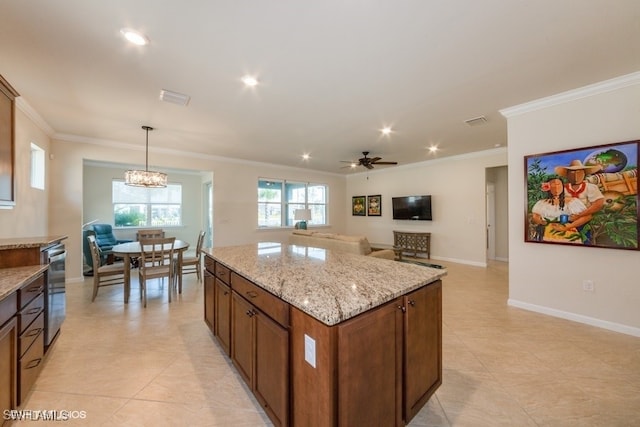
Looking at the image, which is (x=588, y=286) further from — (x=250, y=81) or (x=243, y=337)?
(x=250, y=81)

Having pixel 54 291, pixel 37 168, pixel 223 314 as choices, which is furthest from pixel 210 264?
pixel 37 168

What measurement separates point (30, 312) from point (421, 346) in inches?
103

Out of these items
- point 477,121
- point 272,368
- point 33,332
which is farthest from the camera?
point 477,121

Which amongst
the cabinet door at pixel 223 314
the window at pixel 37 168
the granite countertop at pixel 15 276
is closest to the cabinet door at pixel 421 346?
the cabinet door at pixel 223 314

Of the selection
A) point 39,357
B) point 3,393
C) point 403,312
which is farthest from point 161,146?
point 403,312

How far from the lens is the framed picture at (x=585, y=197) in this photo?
2.58 meters

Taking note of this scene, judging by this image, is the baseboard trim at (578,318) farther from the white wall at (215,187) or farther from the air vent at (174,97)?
the white wall at (215,187)

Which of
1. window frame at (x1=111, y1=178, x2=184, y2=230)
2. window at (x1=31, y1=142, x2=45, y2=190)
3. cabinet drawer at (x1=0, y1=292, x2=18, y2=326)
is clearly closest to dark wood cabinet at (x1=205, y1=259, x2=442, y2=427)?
cabinet drawer at (x1=0, y1=292, x2=18, y2=326)

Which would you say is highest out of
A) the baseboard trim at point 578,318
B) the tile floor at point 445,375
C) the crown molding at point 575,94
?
the crown molding at point 575,94

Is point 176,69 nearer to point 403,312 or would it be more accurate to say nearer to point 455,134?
point 403,312

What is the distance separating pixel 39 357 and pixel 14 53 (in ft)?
8.22

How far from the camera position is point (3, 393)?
1445 mm

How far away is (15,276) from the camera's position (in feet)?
5.59

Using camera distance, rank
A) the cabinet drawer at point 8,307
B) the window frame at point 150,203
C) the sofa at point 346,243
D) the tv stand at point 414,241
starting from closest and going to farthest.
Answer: the cabinet drawer at point 8,307 < the sofa at point 346,243 < the tv stand at point 414,241 < the window frame at point 150,203
